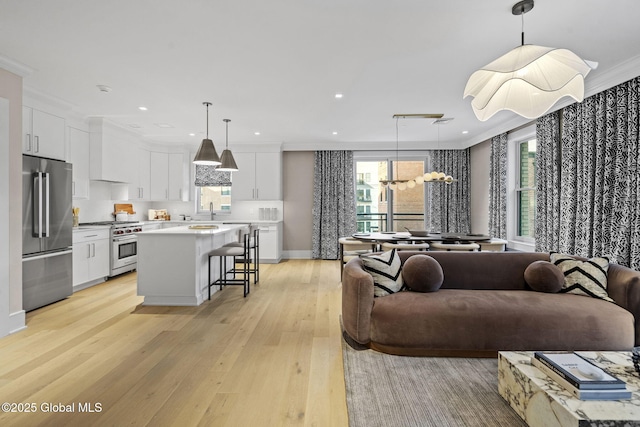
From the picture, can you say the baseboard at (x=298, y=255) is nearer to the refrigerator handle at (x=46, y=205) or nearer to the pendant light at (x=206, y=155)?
the pendant light at (x=206, y=155)

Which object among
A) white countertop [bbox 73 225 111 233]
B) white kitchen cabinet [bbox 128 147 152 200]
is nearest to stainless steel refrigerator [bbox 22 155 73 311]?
white countertop [bbox 73 225 111 233]

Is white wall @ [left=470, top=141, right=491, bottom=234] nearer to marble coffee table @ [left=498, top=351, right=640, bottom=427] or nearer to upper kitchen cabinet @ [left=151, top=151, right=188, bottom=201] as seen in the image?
marble coffee table @ [left=498, top=351, right=640, bottom=427]

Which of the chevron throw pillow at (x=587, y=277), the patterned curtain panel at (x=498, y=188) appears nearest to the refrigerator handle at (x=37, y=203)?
the chevron throw pillow at (x=587, y=277)

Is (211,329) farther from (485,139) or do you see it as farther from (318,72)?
(485,139)

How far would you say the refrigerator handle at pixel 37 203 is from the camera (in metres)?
3.78

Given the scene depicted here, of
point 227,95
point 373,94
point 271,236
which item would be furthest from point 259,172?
point 373,94

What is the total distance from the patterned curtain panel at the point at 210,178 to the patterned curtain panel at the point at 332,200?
1.98 metres

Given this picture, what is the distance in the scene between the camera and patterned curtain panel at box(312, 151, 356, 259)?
296 inches

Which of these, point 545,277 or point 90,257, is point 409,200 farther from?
point 90,257

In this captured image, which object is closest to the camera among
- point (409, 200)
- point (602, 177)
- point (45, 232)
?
point (602, 177)

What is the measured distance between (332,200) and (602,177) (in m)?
4.74

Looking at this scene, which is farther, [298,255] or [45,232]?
[298,255]

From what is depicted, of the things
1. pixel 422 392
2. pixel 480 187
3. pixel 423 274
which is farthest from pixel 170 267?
pixel 480 187

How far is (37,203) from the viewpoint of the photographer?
380cm
